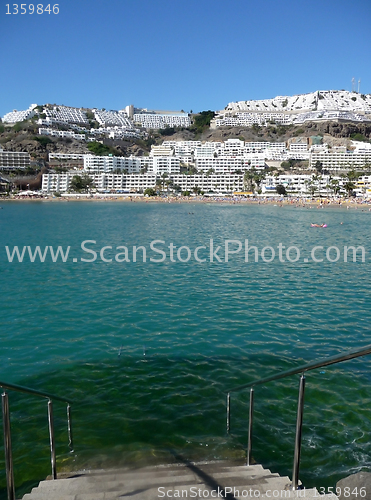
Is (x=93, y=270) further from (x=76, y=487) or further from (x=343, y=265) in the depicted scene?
(x=76, y=487)

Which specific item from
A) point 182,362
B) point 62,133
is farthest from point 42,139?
point 182,362

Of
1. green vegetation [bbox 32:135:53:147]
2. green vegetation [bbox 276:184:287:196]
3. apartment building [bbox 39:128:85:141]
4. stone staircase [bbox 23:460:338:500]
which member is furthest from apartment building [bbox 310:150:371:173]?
stone staircase [bbox 23:460:338:500]

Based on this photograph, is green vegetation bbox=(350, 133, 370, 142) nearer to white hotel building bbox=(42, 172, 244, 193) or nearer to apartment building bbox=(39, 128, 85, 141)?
white hotel building bbox=(42, 172, 244, 193)

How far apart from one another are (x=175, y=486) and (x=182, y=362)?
5.14 m

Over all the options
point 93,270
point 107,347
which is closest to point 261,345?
point 107,347

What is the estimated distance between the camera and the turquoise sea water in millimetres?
5785

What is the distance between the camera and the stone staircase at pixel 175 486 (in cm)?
357

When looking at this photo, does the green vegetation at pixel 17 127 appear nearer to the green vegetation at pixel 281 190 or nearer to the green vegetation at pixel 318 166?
the green vegetation at pixel 281 190

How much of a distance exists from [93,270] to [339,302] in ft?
37.8

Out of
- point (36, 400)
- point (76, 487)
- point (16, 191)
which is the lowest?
point (36, 400)

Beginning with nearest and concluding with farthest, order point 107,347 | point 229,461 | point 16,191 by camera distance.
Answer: point 229,461
point 107,347
point 16,191

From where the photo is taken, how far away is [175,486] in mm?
3805

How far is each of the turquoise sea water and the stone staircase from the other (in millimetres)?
1299

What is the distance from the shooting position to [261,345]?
9914 millimetres
